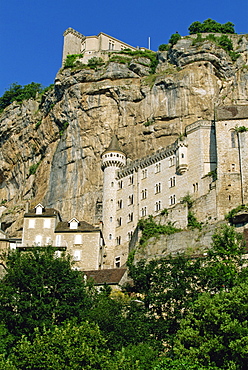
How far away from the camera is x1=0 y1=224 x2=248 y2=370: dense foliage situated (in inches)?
1219

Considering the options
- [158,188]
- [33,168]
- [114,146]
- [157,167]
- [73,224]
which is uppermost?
[33,168]

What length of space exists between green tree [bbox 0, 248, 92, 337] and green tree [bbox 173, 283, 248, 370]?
9.55 metres

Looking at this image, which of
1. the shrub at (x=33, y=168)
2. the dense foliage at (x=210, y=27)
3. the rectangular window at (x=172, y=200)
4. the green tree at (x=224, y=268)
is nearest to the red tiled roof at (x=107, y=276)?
the green tree at (x=224, y=268)

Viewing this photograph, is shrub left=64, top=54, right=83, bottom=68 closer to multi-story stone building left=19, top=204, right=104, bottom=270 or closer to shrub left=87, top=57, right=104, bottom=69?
shrub left=87, top=57, right=104, bottom=69

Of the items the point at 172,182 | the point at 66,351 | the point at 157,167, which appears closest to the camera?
the point at 66,351

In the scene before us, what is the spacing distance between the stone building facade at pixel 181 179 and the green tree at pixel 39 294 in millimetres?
22069

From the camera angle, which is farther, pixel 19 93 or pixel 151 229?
pixel 19 93

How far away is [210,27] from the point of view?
94.4 metres

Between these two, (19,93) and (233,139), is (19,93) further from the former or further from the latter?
(233,139)

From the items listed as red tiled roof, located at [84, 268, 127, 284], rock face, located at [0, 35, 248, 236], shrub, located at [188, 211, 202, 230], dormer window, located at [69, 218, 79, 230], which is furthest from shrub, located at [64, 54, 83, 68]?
red tiled roof, located at [84, 268, 127, 284]

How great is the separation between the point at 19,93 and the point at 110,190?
46.0 metres

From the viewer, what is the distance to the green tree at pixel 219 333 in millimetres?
29656

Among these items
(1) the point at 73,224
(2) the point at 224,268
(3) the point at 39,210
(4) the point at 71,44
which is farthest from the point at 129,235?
(4) the point at 71,44

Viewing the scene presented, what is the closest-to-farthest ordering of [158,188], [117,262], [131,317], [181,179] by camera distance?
1. [131,317]
2. [181,179]
3. [117,262]
4. [158,188]
